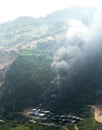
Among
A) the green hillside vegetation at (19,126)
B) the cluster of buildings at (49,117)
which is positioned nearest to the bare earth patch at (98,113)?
the cluster of buildings at (49,117)

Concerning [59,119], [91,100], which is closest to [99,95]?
[91,100]

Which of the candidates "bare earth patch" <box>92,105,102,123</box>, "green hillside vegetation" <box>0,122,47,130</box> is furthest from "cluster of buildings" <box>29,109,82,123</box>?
"green hillside vegetation" <box>0,122,47,130</box>

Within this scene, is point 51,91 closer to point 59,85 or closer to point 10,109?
point 59,85

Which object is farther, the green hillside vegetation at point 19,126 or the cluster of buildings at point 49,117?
the cluster of buildings at point 49,117

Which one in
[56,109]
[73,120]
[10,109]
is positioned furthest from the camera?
[10,109]

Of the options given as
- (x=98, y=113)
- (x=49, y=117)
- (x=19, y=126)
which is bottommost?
(x=19, y=126)

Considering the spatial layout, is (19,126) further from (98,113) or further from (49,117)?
(98,113)

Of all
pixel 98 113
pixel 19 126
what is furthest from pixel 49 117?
pixel 98 113

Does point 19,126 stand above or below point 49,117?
below

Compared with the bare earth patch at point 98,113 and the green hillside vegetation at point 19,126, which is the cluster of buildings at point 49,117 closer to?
the bare earth patch at point 98,113
